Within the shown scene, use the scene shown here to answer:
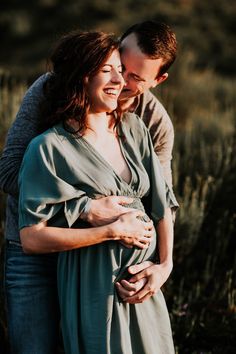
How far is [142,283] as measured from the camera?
2.72 m

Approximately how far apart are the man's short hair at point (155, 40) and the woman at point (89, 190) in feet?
0.78

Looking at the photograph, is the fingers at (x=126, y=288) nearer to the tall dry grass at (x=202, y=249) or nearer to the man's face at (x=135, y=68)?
the man's face at (x=135, y=68)

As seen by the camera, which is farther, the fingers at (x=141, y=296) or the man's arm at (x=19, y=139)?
the man's arm at (x=19, y=139)

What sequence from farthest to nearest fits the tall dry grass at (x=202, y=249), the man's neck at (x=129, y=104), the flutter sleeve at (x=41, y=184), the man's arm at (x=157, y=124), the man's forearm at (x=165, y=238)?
the tall dry grass at (x=202, y=249) → the man's arm at (x=157, y=124) → the man's neck at (x=129, y=104) → the man's forearm at (x=165, y=238) → the flutter sleeve at (x=41, y=184)

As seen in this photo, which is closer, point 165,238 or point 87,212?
point 87,212

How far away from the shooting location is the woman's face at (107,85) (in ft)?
8.95

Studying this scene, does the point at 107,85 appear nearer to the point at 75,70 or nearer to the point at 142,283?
the point at 75,70

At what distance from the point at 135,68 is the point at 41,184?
73cm

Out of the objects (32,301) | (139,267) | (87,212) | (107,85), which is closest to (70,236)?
(87,212)

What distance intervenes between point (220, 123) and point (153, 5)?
15379mm

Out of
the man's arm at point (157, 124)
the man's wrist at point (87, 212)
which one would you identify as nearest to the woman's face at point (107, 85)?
the man's wrist at point (87, 212)

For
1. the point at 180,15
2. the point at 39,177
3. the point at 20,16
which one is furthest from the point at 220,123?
the point at 20,16

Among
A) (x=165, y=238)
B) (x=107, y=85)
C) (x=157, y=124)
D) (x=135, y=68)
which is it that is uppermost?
(x=135, y=68)

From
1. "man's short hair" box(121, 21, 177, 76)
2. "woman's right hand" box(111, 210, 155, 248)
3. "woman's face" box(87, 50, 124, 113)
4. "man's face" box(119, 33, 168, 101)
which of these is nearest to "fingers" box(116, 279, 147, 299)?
"woman's right hand" box(111, 210, 155, 248)
